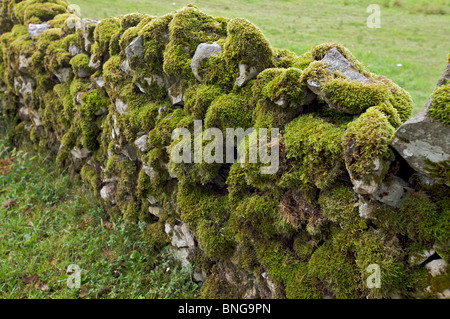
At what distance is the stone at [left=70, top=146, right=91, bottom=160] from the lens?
692 cm

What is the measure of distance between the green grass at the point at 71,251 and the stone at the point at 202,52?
2730 millimetres

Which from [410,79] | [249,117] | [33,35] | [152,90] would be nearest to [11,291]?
[152,90]

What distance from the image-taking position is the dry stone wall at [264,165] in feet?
8.27

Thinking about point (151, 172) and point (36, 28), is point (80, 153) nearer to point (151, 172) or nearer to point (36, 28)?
point (151, 172)

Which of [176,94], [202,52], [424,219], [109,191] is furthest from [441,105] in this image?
[109,191]

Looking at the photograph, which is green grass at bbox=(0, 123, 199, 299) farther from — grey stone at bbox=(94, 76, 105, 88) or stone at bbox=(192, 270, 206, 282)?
grey stone at bbox=(94, 76, 105, 88)

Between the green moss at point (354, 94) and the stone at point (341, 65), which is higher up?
the stone at point (341, 65)

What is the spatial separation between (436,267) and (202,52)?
10.5 ft

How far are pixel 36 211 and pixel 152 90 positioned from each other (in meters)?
3.73

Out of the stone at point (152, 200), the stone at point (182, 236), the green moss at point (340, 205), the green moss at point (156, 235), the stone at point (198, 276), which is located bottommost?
the stone at point (198, 276)

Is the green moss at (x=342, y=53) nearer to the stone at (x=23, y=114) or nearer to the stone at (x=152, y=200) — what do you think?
the stone at (x=152, y=200)

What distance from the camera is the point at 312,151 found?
2.97 metres

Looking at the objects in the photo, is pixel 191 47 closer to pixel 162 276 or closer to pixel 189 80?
pixel 189 80

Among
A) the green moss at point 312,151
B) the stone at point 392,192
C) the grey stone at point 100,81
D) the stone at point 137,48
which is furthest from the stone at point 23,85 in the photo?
the stone at point 392,192
